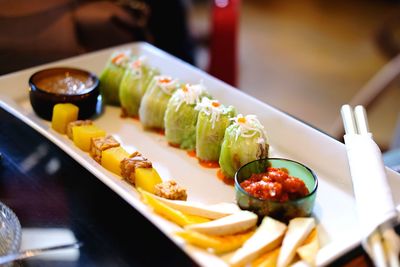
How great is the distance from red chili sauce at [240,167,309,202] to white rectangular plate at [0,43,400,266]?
0.34 feet

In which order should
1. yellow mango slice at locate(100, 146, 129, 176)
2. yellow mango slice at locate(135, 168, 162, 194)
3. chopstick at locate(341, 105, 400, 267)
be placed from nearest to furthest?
chopstick at locate(341, 105, 400, 267) < yellow mango slice at locate(135, 168, 162, 194) < yellow mango slice at locate(100, 146, 129, 176)

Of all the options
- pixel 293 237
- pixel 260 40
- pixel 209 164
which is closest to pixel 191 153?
pixel 209 164

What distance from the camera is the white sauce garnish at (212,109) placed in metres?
1.84

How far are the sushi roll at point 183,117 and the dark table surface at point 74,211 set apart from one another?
32 cm

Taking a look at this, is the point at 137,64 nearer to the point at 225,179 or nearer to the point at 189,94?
the point at 189,94

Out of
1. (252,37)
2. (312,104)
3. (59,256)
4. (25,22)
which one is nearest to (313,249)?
(59,256)

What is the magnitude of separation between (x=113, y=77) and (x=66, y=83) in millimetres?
178

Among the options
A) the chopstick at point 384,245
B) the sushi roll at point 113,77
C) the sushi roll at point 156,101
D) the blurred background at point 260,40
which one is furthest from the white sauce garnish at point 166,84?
the chopstick at point 384,245

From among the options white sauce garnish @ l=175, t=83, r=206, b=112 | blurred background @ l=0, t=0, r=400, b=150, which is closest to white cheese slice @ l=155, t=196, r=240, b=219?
white sauce garnish @ l=175, t=83, r=206, b=112

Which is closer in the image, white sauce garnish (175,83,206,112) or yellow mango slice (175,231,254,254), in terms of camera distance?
yellow mango slice (175,231,254,254)

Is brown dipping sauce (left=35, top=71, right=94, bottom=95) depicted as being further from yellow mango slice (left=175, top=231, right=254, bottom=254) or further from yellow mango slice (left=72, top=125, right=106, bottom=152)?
yellow mango slice (left=175, top=231, right=254, bottom=254)

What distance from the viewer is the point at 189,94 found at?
1.95 metres

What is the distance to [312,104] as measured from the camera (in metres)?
4.34

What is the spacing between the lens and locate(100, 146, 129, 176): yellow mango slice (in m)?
1.79
